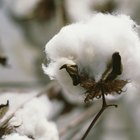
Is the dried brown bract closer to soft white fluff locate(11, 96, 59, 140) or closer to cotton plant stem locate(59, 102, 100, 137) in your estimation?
soft white fluff locate(11, 96, 59, 140)

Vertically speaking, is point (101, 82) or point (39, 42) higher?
point (39, 42)

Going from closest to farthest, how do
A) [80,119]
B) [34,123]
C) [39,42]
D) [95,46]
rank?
1. [95,46]
2. [34,123]
3. [80,119]
4. [39,42]

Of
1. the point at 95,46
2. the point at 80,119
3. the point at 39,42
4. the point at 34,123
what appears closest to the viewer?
the point at 95,46

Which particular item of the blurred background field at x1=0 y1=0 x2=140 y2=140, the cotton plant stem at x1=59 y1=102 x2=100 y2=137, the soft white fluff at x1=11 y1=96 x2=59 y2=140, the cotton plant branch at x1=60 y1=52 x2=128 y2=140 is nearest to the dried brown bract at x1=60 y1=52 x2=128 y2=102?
the cotton plant branch at x1=60 y1=52 x2=128 y2=140

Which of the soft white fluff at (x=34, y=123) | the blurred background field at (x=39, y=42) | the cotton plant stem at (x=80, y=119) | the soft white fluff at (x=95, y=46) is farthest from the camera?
the blurred background field at (x=39, y=42)

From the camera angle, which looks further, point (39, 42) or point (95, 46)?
point (39, 42)

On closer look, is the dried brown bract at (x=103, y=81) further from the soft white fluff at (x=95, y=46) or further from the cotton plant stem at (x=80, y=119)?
the cotton plant stem at (x=80, y=119)

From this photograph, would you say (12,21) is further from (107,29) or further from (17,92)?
(107,29)

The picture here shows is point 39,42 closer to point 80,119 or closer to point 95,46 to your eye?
point 80,119

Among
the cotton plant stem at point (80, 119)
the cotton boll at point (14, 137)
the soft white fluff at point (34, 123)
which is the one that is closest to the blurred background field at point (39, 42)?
the cotton plant stem at point (80, 119)

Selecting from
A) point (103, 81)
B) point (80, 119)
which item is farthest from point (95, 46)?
point (80, 119)
